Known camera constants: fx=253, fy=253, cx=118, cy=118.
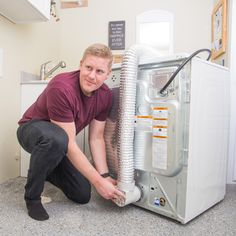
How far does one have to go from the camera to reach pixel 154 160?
1.11 m

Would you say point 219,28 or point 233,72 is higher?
point 219,28

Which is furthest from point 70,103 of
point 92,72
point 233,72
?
point 233,72

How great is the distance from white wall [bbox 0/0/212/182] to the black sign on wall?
0.15 ft

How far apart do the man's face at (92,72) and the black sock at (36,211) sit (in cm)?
56

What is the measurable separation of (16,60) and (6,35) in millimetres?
175

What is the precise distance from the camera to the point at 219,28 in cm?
180

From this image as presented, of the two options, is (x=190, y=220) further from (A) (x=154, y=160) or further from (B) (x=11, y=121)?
(B) (x=11, y=121)

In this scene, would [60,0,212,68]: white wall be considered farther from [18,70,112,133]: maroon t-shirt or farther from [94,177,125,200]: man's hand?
[94,177,125,200]: man's hand

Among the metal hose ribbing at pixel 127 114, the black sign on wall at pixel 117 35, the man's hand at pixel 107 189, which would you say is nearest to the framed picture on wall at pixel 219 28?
the black sign on wall at pixel 117 35

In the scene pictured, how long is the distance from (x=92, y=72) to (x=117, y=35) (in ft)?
4.01

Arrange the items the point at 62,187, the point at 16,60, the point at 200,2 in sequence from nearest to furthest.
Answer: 1. the point at 62,187
2. the point at 16,60
3. the point at 200,2

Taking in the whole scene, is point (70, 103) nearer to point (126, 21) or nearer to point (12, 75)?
point (12, 75)

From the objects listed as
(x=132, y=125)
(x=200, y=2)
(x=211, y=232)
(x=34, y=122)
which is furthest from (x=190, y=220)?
(x=200, y=2)

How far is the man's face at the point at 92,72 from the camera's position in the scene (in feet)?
3.62
